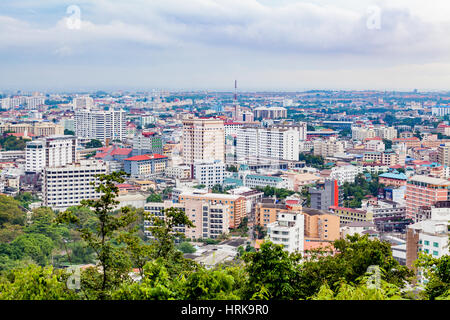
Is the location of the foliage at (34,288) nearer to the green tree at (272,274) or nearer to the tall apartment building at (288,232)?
the green tree at (272,274)

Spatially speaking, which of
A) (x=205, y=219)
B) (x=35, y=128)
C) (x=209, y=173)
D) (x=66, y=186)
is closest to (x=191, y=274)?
(x=205, y=219)

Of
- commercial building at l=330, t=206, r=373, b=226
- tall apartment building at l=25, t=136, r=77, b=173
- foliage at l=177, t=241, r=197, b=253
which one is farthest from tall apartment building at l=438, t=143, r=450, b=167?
foliage at l=177, t=241, r=197, b=253

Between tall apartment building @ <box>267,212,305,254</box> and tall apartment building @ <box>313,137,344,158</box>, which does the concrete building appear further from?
tall apartment building @ <box>267,212,305,254</box>

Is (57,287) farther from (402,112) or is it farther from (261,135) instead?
(402,112)

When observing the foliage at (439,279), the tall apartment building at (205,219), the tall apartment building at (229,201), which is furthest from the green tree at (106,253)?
the tall apartment building at (229,201)

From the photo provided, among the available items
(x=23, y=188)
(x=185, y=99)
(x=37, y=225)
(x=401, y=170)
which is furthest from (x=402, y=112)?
(x=37, y=225)

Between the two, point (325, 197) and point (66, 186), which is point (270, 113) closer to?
point (66, 186)
